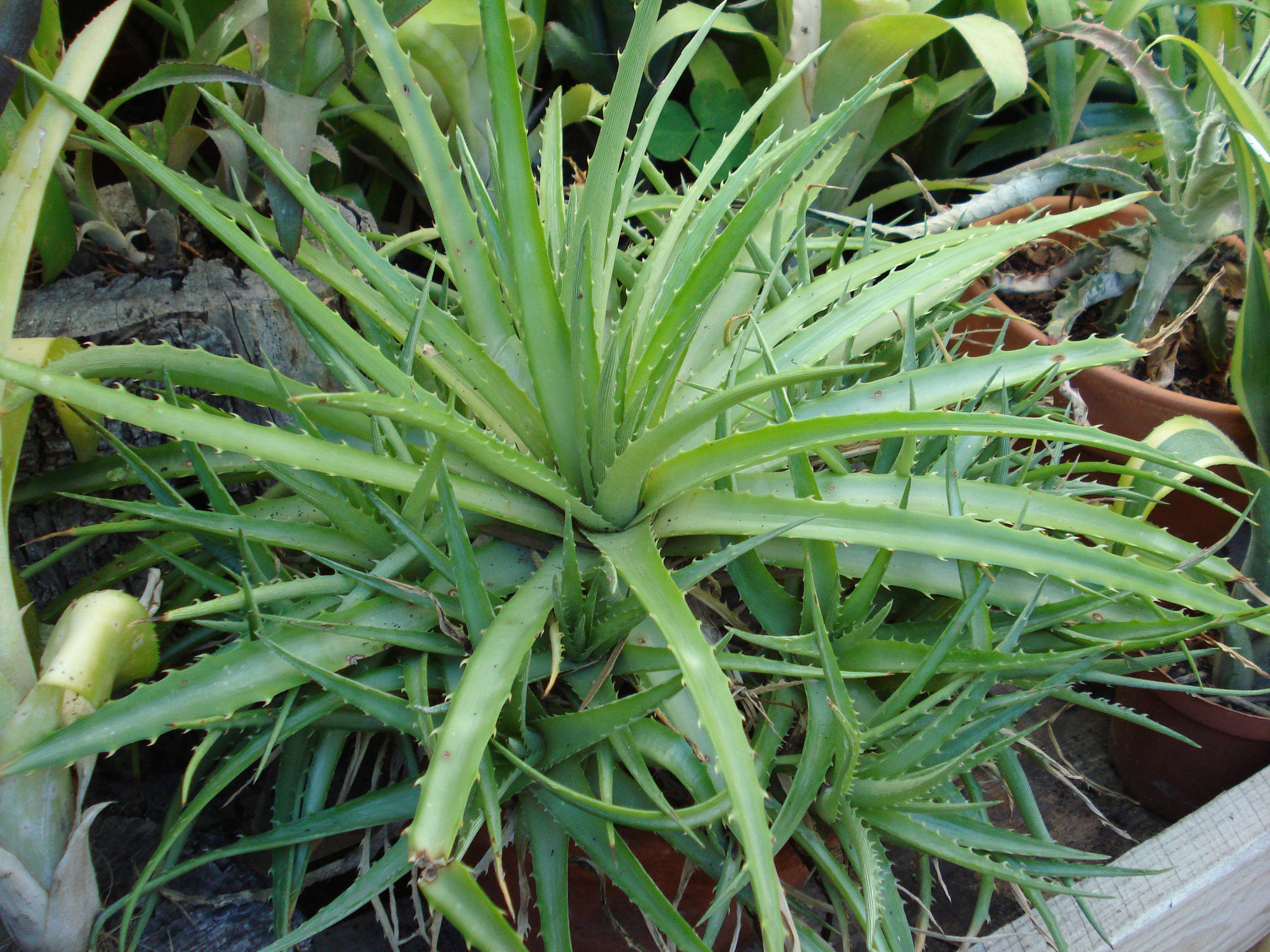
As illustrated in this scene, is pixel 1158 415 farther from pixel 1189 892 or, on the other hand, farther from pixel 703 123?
pixel 703 123

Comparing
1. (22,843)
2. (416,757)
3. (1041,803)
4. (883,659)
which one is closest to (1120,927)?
(1041,803)

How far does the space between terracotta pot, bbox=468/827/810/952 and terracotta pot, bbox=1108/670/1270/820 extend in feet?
1.58

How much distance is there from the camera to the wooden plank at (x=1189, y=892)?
627 millimetres

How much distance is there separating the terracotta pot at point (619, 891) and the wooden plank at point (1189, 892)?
22 cm

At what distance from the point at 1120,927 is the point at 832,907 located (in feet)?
0.96

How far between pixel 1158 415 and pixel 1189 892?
47 centimetres

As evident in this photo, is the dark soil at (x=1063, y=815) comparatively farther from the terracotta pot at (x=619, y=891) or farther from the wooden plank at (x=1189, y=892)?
the terracotta pot at (x=619, y=891)

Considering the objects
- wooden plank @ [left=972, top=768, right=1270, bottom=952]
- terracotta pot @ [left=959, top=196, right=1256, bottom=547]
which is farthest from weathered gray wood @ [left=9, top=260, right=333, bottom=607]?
wooden plank @ [left=972, top=768, right=1270, bottom=952]

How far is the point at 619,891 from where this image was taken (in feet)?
1.76

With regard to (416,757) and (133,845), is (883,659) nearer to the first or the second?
(416,757)

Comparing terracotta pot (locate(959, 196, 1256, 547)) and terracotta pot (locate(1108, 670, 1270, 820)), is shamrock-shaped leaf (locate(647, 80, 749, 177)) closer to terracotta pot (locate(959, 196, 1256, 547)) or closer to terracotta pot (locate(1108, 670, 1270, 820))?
terracotta pot (locate(959, 196, 1256, 547))

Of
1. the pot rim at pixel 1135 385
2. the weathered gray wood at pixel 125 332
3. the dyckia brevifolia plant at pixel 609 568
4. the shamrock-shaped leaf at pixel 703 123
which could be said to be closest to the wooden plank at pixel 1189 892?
the dyckia brevifolia plant at pixel 609 568

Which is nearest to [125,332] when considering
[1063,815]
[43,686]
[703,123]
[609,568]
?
[43,686]

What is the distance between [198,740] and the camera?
721mm
